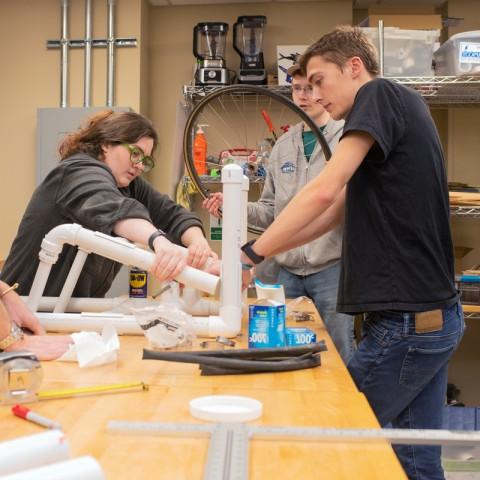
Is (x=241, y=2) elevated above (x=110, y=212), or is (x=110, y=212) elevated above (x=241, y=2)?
(x=241, y=2)

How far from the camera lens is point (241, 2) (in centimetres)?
372

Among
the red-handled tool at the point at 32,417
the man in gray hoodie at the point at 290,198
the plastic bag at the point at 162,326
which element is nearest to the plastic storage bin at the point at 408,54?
the man in gray hoodie at the point at 290,198

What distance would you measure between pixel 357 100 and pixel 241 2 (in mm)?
2679

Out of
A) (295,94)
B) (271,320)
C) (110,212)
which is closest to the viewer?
(271,320)

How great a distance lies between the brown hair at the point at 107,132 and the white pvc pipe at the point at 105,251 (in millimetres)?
456

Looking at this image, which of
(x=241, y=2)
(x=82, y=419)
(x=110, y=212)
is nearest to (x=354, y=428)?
(x=82, y=419)

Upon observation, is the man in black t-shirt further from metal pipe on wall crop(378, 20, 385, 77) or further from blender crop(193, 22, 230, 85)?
blender crop(193, 22, 230, 85)

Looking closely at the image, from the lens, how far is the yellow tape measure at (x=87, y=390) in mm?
965

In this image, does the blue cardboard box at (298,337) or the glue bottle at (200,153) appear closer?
the blue cardboard box at (298,337)

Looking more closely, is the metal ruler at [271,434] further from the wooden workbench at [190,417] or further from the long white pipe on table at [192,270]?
the long white pipe on table at [192,270]

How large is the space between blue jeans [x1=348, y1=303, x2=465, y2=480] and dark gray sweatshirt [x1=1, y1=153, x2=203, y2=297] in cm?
67

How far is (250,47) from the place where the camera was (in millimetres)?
3598

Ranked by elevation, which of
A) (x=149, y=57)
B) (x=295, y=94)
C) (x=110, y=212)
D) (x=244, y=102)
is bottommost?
(x=110, y=212)

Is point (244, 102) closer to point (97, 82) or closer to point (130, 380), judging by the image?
point (97, 82)
